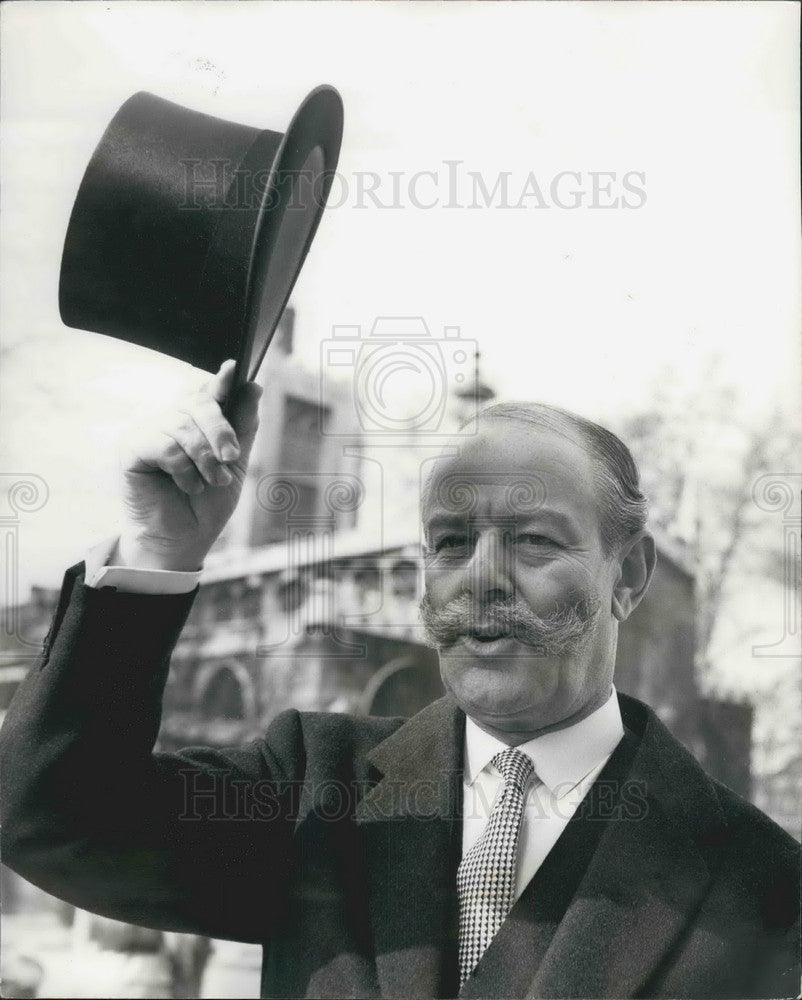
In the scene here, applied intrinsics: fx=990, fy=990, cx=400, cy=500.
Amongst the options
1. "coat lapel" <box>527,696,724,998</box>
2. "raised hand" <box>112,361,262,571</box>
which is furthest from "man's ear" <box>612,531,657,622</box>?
"raised hand" <box>112,361,262,571</box>

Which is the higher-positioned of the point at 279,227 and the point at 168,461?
the point at 279,227

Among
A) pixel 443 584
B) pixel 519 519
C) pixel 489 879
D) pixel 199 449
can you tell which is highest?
pixel 199 449

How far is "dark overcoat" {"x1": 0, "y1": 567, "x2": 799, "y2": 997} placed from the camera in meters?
1.70

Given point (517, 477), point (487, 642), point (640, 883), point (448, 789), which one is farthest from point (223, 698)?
point (640, 883)

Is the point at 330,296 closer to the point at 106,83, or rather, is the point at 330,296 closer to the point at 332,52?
the point at 332,52

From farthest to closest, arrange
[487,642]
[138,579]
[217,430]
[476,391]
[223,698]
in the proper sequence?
1. [223,698]
2. [476,391]
3. [487,642]
4. [138,579]
5. [217,430]

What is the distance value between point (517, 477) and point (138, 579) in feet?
2.41

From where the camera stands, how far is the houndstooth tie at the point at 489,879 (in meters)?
1.76

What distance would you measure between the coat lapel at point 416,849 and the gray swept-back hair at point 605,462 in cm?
49

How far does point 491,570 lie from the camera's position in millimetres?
1876

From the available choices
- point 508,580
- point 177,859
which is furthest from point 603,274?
point 177,859

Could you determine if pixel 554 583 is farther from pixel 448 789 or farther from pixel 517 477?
pixel 448 789

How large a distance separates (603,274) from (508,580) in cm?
75

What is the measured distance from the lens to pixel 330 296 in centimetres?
219
